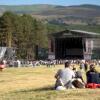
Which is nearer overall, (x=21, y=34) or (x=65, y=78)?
(x=65, y=78)

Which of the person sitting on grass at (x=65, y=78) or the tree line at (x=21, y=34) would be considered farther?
the tree line at (x=21, y=34)

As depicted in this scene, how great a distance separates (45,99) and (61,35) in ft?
285

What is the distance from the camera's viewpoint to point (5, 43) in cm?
11594

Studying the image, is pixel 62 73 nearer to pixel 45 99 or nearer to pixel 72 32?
pixel 45 99

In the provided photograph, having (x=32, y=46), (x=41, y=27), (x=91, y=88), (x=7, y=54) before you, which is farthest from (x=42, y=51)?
(x=91, y=88)

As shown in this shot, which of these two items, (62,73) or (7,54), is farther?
(7,54)

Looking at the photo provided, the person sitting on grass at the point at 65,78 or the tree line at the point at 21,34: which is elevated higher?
the person sitting on grass at the point at 65,78

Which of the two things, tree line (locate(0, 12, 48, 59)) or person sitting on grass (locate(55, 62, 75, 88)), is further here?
tree line (locate(0, 12, 48, 59))

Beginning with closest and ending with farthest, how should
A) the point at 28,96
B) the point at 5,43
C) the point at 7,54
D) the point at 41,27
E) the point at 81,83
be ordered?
1. the point at 28,96
2. the point at 81,83
3. the point at 7,54
4. the point at 5,43
5. the point at 41,27

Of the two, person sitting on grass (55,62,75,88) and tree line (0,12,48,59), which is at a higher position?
person sitting on grass (55,62,75,88)

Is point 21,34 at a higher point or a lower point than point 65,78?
lower

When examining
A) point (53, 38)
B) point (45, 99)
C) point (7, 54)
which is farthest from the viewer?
point (53, 38)

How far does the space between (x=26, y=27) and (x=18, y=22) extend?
11.5ft

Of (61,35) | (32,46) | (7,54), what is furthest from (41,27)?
(7,54)
